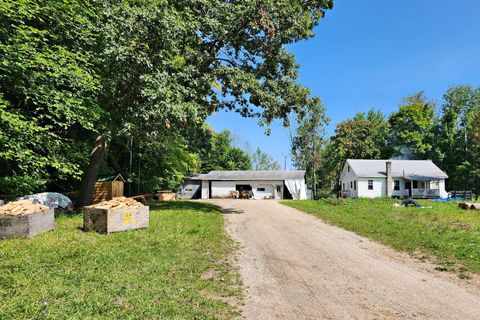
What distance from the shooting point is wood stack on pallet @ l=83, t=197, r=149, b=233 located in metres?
8.91

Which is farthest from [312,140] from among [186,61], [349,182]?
[186,61]

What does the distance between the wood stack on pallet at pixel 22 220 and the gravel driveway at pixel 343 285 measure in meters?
5.22

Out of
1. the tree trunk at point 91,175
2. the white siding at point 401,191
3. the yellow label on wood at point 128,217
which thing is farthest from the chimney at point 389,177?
the yellow label on wood at point 128,217

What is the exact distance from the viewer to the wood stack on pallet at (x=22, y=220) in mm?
7613

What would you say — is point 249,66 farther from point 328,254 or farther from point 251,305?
point 251,305

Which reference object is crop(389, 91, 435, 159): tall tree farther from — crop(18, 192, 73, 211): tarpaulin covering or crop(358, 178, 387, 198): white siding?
crop(18, 192, 73, 211): tarpaulin covering

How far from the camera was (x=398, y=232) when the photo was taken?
10484 millimetres

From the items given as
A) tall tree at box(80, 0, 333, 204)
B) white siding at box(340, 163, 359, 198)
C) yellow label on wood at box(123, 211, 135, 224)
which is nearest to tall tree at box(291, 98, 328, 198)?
white siding at box(340, 163, 359, 198)

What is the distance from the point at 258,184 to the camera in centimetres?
4006

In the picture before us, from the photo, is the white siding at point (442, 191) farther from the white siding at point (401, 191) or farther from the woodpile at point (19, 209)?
the woodpile at point (19, 209)

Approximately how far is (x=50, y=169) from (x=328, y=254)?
1407cm

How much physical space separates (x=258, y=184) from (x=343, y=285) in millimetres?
34646

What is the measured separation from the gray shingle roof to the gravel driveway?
33127 millimetres

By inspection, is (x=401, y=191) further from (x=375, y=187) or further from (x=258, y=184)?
(x=258, y=184)
